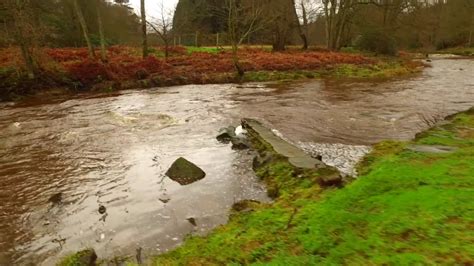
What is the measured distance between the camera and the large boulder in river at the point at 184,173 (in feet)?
22.4

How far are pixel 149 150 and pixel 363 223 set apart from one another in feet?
20.2

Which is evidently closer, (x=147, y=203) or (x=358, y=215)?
(x=358, y=215)

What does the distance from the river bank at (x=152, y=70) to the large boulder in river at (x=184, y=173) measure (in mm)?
13390

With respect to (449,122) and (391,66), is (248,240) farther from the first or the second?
(391,66)

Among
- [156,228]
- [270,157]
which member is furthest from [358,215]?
[270,157]

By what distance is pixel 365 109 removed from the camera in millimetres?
13039

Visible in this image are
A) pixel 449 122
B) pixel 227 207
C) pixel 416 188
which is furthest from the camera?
pixel 449 122

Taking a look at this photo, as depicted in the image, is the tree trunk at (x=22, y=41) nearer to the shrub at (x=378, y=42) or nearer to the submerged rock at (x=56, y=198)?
the submerged rock at (x=56, y=198)


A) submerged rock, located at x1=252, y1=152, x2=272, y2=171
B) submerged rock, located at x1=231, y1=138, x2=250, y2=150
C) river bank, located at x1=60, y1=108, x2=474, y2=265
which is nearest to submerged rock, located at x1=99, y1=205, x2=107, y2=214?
river bank, located at x1=60, y1=108, x2=474, y2=265

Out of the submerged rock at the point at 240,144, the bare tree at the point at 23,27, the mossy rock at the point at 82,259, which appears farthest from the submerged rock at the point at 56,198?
the bare tree at the point at 23,27

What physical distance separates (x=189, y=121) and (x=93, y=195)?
236 inches

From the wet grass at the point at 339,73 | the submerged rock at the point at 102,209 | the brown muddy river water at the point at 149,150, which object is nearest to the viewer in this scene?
the brown muddy river water at the point at 149,150

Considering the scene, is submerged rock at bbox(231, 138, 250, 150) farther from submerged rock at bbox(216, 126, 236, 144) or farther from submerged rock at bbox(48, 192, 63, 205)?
submerged rock at bbox(48, 192, 63, 205)

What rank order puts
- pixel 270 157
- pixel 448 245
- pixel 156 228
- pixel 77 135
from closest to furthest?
1. pixel 448 245
2. pixel 156 228
3. pixel 270 157
4. pixel 77 135
